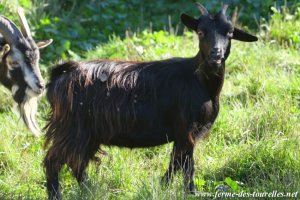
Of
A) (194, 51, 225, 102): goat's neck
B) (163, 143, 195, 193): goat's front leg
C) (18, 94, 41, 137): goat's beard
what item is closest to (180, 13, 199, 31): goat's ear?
(194, 51, 225, 102): goat's neck

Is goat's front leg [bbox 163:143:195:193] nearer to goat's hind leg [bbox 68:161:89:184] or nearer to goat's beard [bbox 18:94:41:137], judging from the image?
goat's hind leg [bbox 68:161:89:184]

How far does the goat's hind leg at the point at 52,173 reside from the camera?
624 centimetres

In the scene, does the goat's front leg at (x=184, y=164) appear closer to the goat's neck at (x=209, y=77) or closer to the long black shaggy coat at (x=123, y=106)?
the long black shaggy coat at (x=123, y=106)

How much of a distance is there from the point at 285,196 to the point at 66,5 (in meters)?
6.93

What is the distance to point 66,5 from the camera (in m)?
11.7

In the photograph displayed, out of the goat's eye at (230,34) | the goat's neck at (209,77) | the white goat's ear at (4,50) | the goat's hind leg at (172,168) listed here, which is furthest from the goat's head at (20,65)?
the goat's eye at (230,34)

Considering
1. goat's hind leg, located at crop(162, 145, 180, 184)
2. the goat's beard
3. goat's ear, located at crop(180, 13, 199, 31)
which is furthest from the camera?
the goat's beard

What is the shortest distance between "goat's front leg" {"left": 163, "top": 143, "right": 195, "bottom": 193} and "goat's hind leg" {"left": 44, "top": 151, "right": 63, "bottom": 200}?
0.91 meters

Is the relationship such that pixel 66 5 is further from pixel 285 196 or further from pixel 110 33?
pixel 285 196

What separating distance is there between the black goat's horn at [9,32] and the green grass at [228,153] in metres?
1.06

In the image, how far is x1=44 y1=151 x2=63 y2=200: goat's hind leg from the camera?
6.24 m

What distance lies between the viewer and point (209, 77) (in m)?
6.34

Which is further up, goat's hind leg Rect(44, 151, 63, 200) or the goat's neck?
the goat's neck

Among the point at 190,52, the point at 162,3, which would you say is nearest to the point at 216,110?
the point at 190,52
